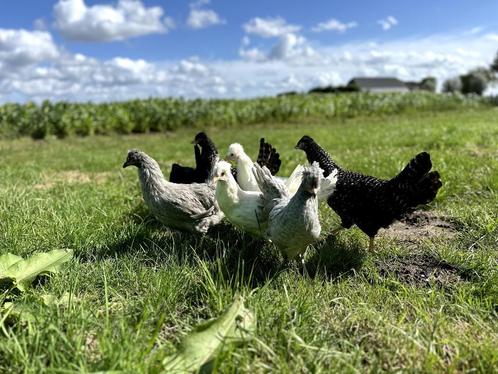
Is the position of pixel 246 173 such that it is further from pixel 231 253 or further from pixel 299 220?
pixel 299 220

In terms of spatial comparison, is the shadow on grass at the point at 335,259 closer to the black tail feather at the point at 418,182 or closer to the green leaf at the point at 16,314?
the black tail feather at the point at 418,182

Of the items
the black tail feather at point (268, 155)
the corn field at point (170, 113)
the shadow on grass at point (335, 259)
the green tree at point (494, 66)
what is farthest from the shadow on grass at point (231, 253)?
the green tree at point (494, 66)

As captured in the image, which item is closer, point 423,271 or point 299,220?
point 299,220

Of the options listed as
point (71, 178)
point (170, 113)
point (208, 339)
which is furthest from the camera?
point (170, 113)

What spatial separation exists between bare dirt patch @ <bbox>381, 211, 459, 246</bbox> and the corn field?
53.2 ft

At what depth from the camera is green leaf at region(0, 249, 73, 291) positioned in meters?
2.45

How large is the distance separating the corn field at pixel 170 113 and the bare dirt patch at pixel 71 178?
10367 mm

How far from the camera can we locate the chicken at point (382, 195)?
327 cm

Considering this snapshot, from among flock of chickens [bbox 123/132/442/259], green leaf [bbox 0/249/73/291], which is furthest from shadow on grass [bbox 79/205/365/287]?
green leaf [bbox 0/249/73/291]

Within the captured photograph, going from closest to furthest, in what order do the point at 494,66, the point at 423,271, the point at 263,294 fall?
the point at 263,294
the point at 423,271
the point at 494,66

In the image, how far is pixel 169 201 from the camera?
3.62 m

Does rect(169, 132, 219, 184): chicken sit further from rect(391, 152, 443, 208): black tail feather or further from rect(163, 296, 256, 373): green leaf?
rect(163, 296, 256, 373): green leaf

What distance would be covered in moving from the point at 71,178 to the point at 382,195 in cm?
586

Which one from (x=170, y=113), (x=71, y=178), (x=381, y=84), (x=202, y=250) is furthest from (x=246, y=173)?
(x=381, y=84)
